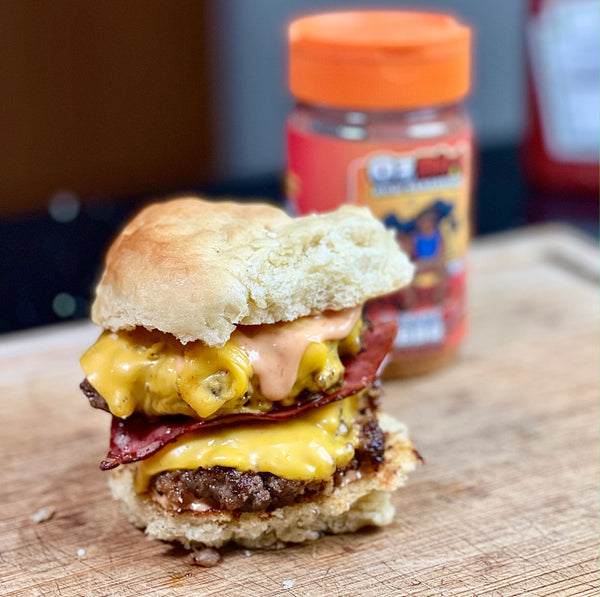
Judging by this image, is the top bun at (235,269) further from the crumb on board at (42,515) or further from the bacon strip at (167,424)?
the crumb on board at (42,515)

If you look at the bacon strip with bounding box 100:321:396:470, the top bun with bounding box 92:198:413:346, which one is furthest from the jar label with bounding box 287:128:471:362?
the bacon strip with bounding box 100:321:396:470

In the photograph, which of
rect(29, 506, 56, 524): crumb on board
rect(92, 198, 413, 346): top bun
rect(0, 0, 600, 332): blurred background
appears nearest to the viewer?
rect(92, 198, 413, 346): top bun

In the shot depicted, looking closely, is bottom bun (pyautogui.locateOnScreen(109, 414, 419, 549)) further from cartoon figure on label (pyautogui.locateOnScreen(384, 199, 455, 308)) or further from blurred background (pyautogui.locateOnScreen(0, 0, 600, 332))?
blurred background (pyautogui.locateOnScreen(0, 0, 600, 332))

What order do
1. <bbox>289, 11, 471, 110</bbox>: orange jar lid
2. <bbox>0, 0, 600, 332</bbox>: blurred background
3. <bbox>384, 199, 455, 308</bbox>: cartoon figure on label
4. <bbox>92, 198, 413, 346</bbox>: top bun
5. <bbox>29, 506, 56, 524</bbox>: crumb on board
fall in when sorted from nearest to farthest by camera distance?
1. <bbox>92, 198, 413, 346</bbox>: top bun
2. <bbox>29, 506, 56, 524</bbox>: crumb on board
3. <bbox>289, 11, 471, 110</bbox>: orange jar lid
4. <bbox>384, 199, 455, 308</bbox>: cartoon figure on label
5. <bbox>0, 0, 600, 332</bbox>: blurred background

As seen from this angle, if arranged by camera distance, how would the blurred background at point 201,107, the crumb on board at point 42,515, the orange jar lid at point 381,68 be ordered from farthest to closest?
the blurred background at point 201,107, the orange jar lid at point 381,68, the crumb on board at point 42,515

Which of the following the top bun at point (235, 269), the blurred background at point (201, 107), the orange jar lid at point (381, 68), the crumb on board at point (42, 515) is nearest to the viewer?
the top bun at point (235, 269)

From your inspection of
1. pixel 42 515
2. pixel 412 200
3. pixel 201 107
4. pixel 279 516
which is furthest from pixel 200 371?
pixel 201 107

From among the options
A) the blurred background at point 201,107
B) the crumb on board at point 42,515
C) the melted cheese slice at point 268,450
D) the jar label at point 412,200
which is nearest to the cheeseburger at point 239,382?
the melted cheese slice at point 268,450

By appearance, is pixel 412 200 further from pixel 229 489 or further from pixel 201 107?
pixel 201 107
